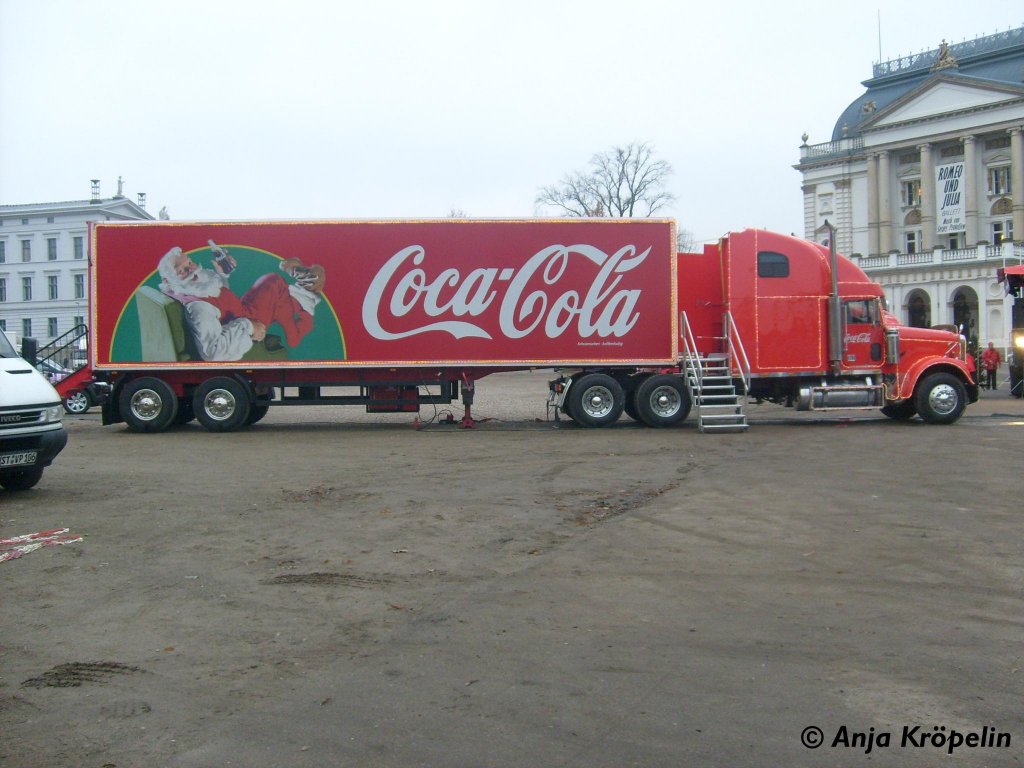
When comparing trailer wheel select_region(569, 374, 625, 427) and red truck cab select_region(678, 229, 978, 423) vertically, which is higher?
red truck cab select_region(678, 229, 978, 423)

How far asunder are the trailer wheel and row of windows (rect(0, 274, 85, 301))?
73.2 metres

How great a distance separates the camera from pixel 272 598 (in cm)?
639

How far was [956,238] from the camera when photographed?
2896 inches

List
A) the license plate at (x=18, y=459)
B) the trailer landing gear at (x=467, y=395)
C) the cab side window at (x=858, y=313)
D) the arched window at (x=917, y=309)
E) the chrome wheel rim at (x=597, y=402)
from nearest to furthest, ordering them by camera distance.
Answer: the license plate at (x=18, y=459), the chrome wheel rim at (x=597, y=402), the cab side window at (x=858, y=313), the trailer landing gear at (x=467, y=395), the arched window at (x=917, y=309)

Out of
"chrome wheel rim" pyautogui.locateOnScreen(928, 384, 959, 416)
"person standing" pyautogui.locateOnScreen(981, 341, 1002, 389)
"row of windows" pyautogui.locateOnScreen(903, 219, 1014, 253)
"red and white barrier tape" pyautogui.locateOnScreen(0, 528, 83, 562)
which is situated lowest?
"red and white barrier tape" pyautogui.locateOnScreen(0, 528, 83, 562)

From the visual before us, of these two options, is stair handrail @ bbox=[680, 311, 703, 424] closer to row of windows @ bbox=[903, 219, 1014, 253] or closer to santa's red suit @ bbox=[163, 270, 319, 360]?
santa's red suit @ bbox=[163, 270, 319, 360]

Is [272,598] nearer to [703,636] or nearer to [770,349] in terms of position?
[703,636]

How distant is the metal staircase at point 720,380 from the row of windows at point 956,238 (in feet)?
192

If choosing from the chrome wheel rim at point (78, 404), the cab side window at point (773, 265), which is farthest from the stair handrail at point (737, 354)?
the chrome wheel rim at point (78, 404)

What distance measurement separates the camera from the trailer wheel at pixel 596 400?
1866cm

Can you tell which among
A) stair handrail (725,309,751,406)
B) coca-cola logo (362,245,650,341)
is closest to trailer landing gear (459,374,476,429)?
coca-cola logo (362,245,650,341)

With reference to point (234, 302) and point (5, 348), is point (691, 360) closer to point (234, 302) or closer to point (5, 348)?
point (234, 302)

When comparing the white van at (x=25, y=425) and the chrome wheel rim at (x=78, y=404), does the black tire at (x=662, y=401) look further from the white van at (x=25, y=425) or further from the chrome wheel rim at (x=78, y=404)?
the chrome wheel rim at (x=78, y=404)

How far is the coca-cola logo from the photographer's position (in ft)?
60.8
